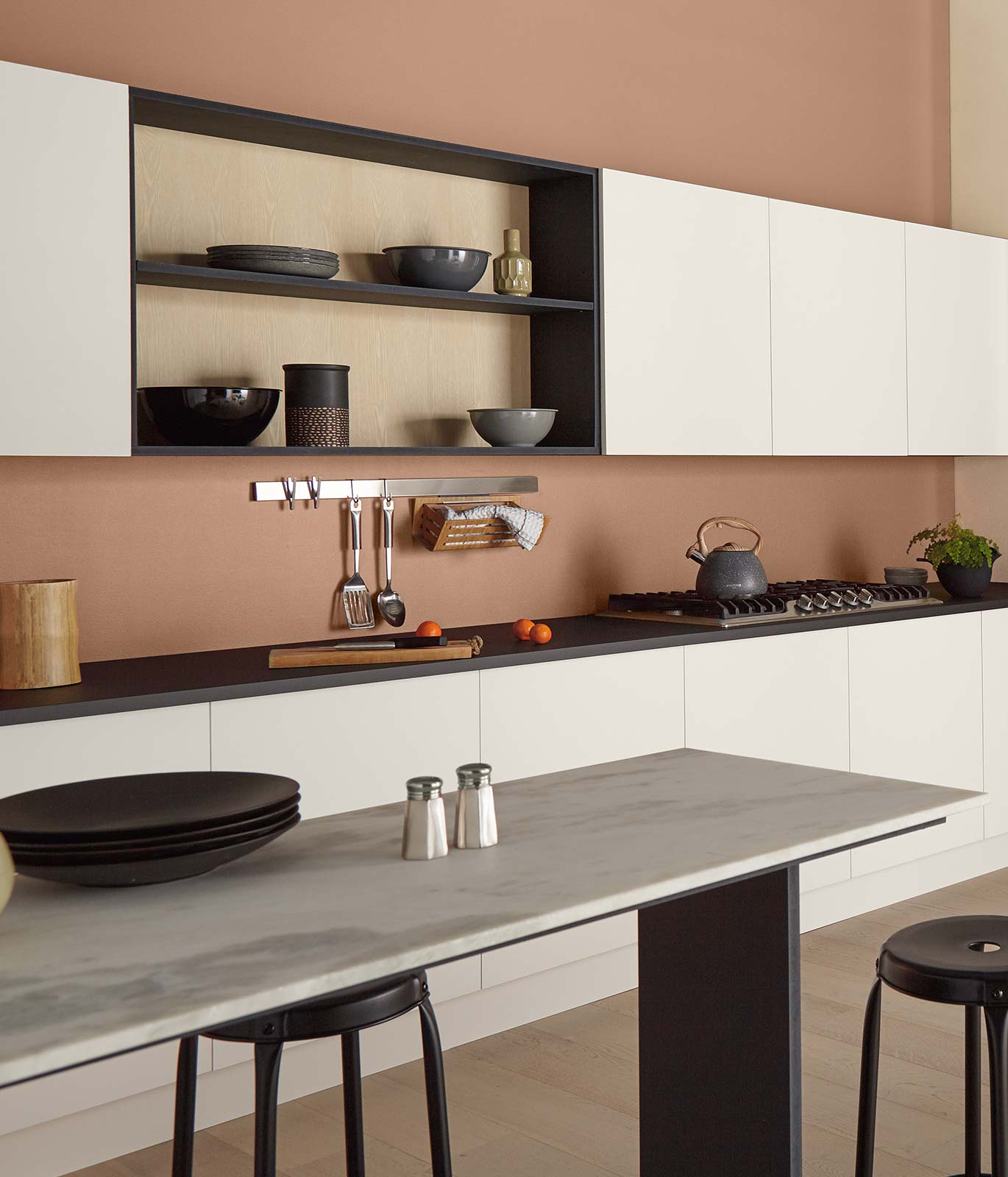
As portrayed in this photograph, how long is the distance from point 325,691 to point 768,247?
7.34ft

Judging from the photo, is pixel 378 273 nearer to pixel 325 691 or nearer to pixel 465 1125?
pixel 325 691

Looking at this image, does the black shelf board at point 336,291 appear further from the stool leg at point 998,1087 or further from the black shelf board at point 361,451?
the stool leg at point 998,1087

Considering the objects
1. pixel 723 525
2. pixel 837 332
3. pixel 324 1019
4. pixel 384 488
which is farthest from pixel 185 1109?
pixel 837 332

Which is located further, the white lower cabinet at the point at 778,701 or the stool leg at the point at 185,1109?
the white lower cabinet at the point at 778,701

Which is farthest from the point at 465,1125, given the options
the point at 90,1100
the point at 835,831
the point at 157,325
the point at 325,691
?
the point at 157,325

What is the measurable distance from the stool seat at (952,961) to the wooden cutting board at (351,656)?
1.37 metres

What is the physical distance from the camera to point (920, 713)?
172 inches

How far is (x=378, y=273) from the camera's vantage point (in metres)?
3.79

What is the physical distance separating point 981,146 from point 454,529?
2.99m

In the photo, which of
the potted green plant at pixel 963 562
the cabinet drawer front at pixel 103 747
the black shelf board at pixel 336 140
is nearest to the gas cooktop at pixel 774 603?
the potted green plant at pixel 963 562

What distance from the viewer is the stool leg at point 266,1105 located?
181cm

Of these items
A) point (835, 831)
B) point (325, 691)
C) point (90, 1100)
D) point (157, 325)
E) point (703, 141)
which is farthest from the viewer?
→ point (703, 141)

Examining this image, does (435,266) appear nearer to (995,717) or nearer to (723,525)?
(723,525)

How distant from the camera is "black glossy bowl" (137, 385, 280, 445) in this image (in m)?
3.20
